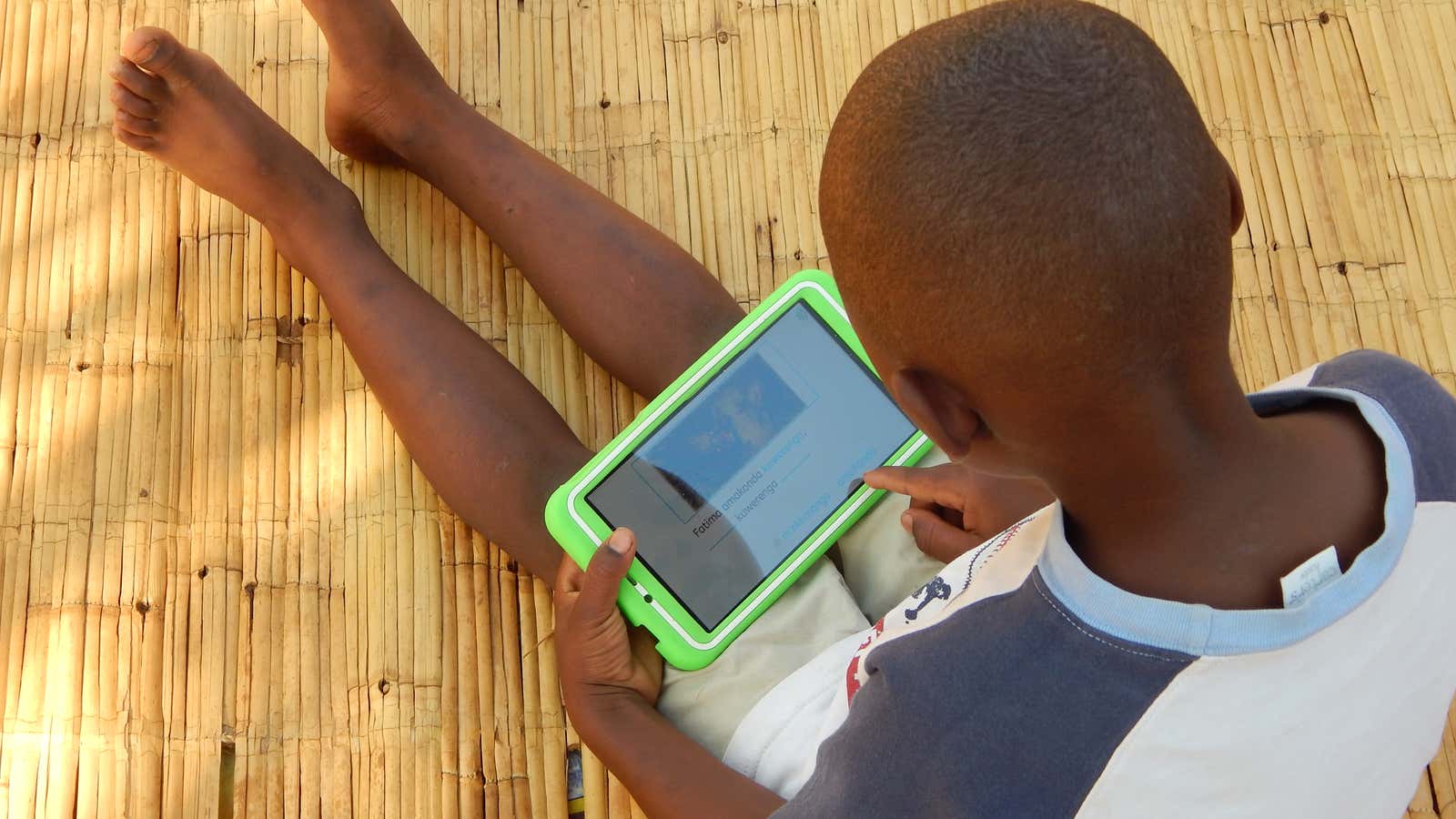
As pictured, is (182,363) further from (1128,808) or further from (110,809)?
(1128,808)

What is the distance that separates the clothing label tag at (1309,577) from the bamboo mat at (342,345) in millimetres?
508

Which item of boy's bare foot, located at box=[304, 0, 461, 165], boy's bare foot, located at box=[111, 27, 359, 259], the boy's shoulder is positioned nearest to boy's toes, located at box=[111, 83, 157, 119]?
boy's bare foot, located at box=[111, 27, 359, 259]

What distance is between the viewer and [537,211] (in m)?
0.92

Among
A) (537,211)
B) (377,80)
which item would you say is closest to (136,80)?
(377,80)

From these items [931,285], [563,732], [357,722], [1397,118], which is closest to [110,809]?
[357,722]

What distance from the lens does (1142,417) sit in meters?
0.44

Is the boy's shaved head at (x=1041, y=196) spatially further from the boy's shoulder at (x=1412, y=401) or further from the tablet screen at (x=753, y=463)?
the tablet screen at (x=753, y=463)

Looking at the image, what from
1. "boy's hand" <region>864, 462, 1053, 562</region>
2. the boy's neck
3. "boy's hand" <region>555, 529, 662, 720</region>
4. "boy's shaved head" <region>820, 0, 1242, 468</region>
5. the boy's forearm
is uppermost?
"boy's shaved head" <region>820, 0, 1242, 468</region>

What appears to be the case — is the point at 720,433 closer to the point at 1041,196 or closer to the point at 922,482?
the point at 922,482

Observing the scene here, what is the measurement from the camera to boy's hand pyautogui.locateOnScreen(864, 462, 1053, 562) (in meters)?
0.76

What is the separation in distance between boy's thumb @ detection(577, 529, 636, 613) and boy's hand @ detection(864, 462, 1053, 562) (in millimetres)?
167

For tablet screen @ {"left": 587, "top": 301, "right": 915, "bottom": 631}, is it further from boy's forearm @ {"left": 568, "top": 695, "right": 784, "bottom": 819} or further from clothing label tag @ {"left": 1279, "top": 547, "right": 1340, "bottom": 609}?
clothing label tag @ {"left": 1279, "top": 547, "right": 1340, "bottom": 609}

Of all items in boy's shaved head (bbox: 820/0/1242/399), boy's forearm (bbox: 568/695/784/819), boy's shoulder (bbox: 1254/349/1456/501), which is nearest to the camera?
boy's shaved head (bbox: 820/0/1242/399)

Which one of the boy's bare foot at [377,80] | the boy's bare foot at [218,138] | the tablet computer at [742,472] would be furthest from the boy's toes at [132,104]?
the tablet computer at [742,472]
